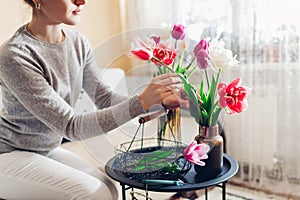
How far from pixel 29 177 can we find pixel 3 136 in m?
0.21

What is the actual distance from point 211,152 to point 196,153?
0.08 m

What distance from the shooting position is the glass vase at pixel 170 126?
47.2 inches

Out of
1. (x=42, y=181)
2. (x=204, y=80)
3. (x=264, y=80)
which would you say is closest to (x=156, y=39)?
(x=204, y=80)

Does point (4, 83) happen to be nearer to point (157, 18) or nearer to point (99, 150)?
point (99, 150)

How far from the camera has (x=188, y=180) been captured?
1.17 metres

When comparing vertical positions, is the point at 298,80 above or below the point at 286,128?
above

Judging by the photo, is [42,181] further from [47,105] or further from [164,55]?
[164,55]

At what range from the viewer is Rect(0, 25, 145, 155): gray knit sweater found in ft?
3.85

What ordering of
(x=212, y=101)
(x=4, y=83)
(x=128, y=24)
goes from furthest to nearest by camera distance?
(x=128, y=24) < (x=4, y=83) < (x=212, y=101)

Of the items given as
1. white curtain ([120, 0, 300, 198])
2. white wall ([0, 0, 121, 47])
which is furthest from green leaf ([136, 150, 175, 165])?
white wall ([0, 0, 121, 47])

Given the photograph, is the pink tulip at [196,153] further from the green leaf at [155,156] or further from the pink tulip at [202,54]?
the pink tulip at [202,54]

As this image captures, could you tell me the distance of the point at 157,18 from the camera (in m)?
2.50

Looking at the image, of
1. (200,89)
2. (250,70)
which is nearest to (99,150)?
(200,89)

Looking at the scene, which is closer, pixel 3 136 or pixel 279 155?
pixel 3 136
